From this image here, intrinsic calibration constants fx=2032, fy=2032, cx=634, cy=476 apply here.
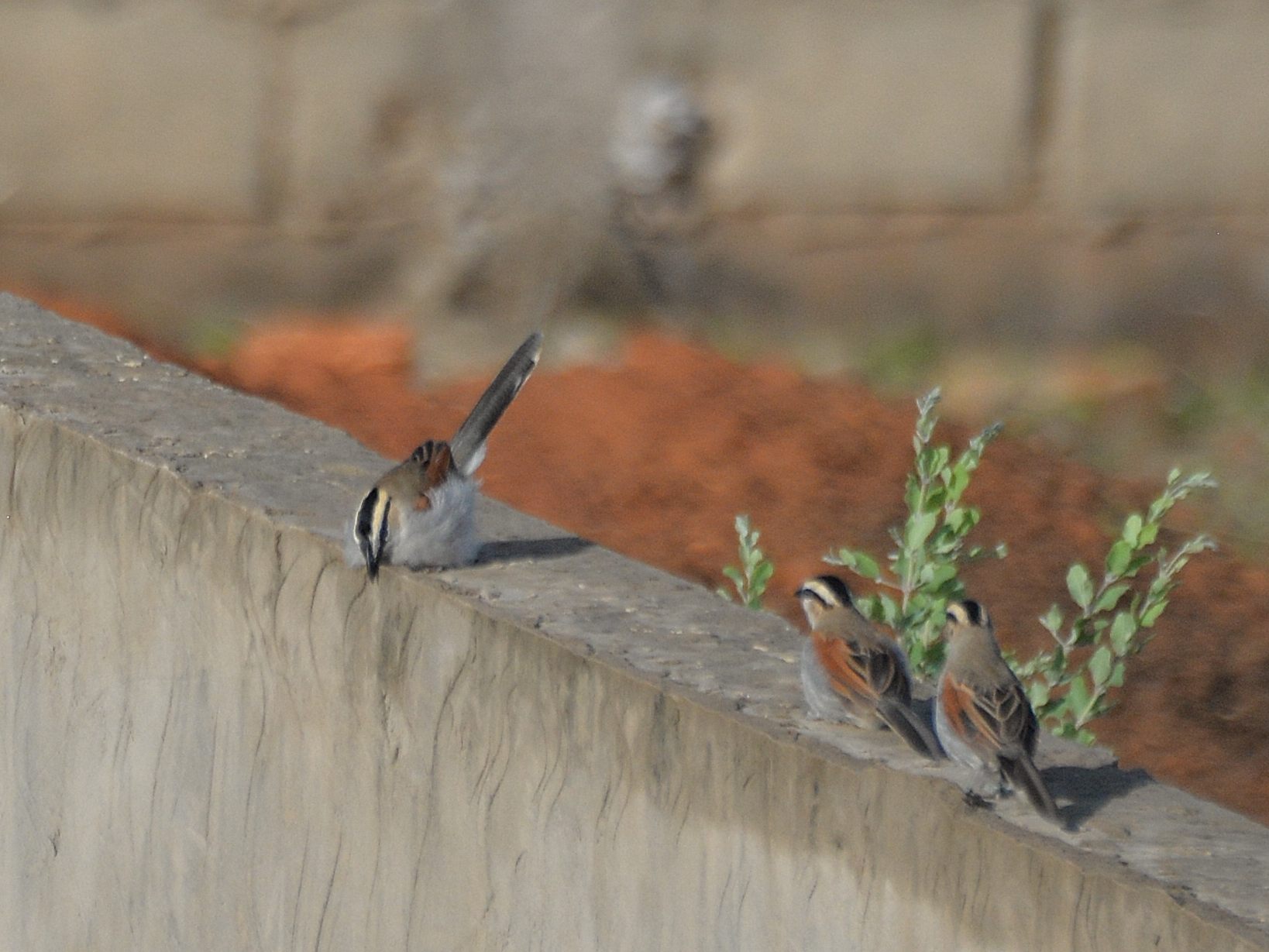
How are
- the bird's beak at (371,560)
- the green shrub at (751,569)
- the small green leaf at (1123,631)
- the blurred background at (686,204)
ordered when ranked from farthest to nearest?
the blurred background at (686,204) < the green shrub at (751,569) < the small green leaf at (1123,631) < the bird's beak at (371,560)

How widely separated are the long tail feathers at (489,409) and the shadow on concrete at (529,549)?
0.57 ft

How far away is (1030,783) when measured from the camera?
3.02 metres

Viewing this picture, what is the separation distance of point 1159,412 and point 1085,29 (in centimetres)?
150

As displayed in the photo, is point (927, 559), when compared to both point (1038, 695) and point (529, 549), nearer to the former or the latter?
point (1038, 695)

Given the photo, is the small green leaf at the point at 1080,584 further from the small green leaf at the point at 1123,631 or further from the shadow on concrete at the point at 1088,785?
the shadow on concrete at the point at 1088,785

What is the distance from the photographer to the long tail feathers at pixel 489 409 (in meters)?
4.33

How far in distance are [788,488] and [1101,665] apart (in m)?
2.05

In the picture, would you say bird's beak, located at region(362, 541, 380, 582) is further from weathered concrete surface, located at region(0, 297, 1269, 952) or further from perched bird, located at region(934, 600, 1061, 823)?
perched bird, located at region(934, 600, 1061, 823)

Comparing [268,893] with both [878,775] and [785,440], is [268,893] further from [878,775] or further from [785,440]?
[785,440]

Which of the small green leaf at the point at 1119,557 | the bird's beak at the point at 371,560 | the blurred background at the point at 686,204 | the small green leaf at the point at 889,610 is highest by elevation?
the blurred background at the point at 686,204

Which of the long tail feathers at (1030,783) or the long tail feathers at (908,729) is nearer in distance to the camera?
the long tail feathers at (1030,783)

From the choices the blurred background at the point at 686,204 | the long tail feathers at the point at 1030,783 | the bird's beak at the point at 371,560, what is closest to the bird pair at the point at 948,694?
the long tail feathers at the point at 1030,783

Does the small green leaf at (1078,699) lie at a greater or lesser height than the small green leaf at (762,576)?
lesser

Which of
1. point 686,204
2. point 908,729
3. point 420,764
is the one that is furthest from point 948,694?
point 686,204
